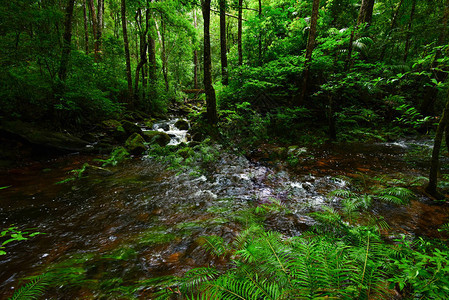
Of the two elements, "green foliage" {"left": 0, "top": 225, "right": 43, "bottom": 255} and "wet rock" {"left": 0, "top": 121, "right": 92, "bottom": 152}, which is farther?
"wet rock" {"left": 0, "top": 121, "right": 92, "bottom": 152}

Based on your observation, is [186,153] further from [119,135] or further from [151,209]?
[119,135]

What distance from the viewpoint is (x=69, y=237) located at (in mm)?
2777

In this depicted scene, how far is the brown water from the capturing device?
2.22m

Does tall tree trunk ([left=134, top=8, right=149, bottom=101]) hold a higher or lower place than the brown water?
higher

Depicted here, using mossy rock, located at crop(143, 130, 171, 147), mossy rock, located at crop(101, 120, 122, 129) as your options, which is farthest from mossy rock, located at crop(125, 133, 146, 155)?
mossy rock, located at crop(101, 120, 122, 129)

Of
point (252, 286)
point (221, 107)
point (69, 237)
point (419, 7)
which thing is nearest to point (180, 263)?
point (252, 286)

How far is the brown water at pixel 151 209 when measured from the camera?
2.22m

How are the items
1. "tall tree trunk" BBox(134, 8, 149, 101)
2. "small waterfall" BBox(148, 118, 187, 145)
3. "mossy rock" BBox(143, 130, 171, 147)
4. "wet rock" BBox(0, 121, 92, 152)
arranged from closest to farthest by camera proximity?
"wet rock" BBox(0, 121, 92, 152) < "mossy rock" BBox(143, 130, 171, 147) < "small waterfall" BBox(148, 118, 187, 145) < "tall tree trunk" BBox(134, 8, 149, 101)

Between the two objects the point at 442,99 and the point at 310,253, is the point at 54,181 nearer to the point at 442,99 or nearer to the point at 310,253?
the point at 310,253

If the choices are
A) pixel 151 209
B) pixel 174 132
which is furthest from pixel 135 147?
pixel 151 209

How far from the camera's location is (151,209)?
11.9 feet

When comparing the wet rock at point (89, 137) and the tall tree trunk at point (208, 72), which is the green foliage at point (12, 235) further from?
the tall tree trunk at point (208, 72)

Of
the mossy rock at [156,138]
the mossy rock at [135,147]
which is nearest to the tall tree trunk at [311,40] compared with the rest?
the mossy rock at [156,138]

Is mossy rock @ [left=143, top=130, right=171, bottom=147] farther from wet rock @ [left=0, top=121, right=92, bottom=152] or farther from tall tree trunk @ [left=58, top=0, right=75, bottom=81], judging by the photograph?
tall tree trunk @ [left=58, top=0, right=75, bottom=81]
